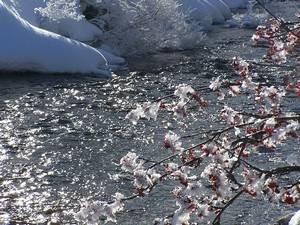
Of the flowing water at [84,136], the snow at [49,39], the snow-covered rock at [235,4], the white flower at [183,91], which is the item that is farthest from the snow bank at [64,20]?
the white flower at [183,91]

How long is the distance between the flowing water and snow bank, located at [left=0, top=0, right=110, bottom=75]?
1.27ft

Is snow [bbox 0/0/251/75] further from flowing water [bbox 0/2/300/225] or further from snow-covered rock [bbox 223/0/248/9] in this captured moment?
snow-covered rock [bbox 223/0/248/9]

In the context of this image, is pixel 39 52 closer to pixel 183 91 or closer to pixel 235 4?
pixel 183 91

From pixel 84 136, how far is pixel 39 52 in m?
4.93

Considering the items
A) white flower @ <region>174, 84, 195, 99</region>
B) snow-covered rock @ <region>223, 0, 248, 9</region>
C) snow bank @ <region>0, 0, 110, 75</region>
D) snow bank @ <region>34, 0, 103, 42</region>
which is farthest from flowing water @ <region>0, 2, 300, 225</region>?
snow-covered rock @ <region>223, 0, 248, 9</region>

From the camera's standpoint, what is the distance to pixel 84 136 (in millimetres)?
9977

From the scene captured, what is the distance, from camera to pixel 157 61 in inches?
636

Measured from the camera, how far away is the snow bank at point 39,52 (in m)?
14.1

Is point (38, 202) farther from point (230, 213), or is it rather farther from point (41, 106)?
point (41, 106)

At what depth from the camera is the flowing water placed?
7.28 metres

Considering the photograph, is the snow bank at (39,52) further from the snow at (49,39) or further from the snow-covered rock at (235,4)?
the snow-covered rock at (235,4)

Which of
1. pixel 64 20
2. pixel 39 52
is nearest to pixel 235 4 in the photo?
pixel 64 20

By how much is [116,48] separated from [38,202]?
10.4 m

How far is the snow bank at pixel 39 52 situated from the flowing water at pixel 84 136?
39cm
